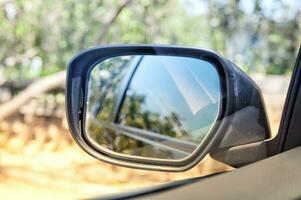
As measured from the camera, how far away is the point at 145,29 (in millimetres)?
1972

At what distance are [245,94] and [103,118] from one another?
54 centimetres

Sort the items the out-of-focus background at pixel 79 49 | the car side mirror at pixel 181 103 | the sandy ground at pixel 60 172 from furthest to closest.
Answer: the out-of-focus background at pixel 79 49
the sandy ground at pixel 60 172
the car side mirror at pixel 181 103

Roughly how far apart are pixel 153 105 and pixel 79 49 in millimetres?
640

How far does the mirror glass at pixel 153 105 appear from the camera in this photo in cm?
123

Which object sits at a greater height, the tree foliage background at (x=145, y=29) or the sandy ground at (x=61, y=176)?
the tree foliage background at (x=145, y=29)

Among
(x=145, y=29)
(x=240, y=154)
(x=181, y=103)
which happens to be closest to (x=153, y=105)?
(x=181, y=103)

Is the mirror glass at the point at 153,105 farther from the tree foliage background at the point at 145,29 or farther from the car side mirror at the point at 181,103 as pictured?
the tree foliage background at the point at 145,29

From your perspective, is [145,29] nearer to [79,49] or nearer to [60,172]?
[79,49]

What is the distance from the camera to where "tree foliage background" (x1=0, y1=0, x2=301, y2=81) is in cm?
166

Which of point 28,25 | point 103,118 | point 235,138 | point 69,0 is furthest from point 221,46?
point 28,25

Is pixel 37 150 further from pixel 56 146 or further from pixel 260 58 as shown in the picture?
pixel 260 58

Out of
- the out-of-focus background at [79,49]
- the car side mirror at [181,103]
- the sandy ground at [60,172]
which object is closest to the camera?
the car side mirror at [181,103]

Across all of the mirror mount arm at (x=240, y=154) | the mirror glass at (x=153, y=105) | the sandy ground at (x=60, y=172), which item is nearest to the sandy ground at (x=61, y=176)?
the sandy ground at (x=60, y=172)

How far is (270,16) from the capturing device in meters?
1.67
